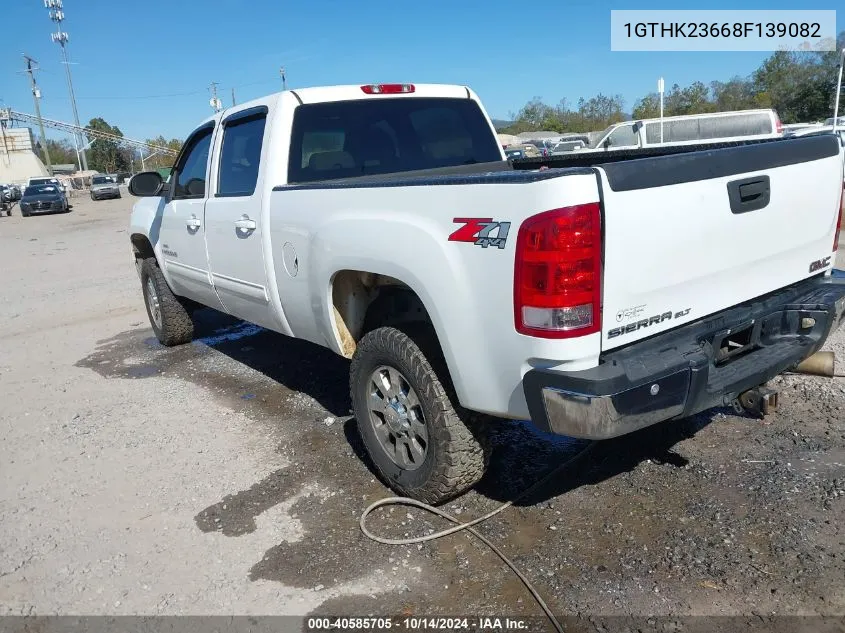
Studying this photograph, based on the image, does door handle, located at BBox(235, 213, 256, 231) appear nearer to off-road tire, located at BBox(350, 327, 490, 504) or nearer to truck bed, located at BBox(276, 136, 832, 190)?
truck bed, located at BBox(276, 136, 832, 190)

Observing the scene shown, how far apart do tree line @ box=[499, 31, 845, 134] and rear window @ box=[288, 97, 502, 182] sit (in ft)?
172

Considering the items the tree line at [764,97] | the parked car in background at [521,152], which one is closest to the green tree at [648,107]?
the tree line at [764,97]

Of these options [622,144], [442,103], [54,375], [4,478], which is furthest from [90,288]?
[622,144]

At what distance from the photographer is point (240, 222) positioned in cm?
420

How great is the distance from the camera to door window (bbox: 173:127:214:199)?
5.14 metres

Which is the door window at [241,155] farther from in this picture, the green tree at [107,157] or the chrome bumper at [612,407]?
the green tree at [107,157]

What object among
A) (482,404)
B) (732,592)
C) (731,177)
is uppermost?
(731,177)

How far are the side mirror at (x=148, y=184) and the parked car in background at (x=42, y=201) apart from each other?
29141mm

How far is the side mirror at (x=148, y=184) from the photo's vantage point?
550cm

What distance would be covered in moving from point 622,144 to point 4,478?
1586 centimetres

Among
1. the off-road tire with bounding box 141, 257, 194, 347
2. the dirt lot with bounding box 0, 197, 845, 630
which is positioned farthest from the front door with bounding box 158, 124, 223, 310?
the dirt lot with bounding box 0, 197, 845, 630

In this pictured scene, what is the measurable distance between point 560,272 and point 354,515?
1720mm

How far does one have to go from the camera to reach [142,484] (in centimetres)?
378

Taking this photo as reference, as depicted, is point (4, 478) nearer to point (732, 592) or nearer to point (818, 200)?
point (732, 592)
